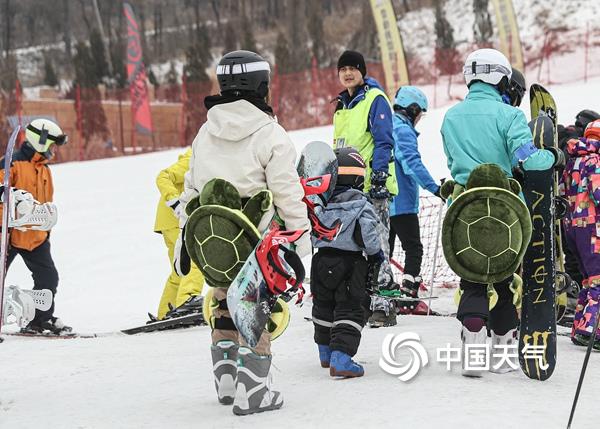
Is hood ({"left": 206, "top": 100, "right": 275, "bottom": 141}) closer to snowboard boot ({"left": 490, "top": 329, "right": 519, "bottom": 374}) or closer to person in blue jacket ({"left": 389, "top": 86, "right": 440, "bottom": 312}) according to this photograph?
snowboard boot ({"left": 490, "top": 329, "right": 519, "bottom": 374})

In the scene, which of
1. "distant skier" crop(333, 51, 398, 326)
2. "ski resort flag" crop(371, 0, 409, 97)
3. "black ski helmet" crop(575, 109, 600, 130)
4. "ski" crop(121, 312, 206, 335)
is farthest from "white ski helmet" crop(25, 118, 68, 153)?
"ski resort flag" crop(371, 0, 409, 97)

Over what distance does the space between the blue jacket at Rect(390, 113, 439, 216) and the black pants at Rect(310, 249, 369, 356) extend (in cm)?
213

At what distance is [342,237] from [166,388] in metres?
1.26

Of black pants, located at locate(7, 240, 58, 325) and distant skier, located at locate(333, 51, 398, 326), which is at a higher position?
distant skier, located at locate(333, 51, 398, 326)

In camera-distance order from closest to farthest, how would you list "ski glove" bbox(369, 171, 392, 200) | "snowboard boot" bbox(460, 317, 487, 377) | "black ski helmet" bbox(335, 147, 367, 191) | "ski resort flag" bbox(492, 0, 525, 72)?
"snowboard boot" bbox(460, 317, 487, 377)
"black ski helmet" bbox(335, 147, 367, 191)
"ski glove" bbox(369, 171, 392, 200)
"ski resort flag" bbox(492, 0, 525, 72)

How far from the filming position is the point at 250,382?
172 inches

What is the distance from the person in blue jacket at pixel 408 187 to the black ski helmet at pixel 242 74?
2.96m

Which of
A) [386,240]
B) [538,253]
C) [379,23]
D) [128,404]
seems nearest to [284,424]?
[128,404]

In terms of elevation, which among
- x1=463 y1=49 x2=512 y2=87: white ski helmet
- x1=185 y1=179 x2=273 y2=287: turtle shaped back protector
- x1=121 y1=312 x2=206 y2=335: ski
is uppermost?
x1=463 y1=49 x2=512 y2=87: white ski helmet

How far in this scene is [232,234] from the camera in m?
4.36

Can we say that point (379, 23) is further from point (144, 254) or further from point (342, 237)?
point (342, 237)

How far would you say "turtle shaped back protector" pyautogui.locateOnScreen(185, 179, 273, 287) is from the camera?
4348mm

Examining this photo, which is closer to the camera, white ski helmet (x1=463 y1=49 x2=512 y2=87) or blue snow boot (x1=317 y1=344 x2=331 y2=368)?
white ski helmet (x1=463 y1=49 x2=512 y2=87)

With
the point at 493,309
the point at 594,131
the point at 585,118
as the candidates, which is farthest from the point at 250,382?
the point at 585,118
